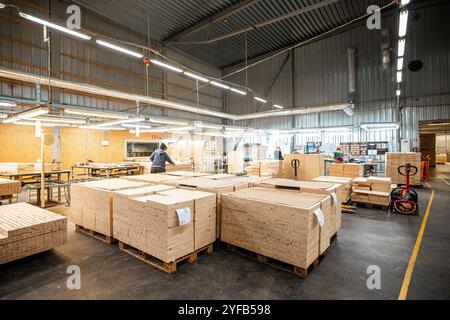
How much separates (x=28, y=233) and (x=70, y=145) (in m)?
12.7

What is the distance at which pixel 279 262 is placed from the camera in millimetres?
3711

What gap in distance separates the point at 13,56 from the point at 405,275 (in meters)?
16.3

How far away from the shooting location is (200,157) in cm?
1553

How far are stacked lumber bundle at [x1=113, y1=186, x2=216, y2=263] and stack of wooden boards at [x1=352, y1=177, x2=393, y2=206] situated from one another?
574 centimetres

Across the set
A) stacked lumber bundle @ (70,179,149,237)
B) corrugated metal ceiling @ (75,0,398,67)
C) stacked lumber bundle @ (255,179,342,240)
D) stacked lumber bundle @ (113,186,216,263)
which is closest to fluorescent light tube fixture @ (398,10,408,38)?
stacked lumber bundle @ (255,179,342,240)

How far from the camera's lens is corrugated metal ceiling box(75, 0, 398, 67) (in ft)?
39.5

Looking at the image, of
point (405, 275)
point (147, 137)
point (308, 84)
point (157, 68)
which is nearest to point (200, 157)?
point (147, 137)

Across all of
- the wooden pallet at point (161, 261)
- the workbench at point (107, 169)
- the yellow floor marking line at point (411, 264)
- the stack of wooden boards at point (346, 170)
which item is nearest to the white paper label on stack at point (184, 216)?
the wooden pallet at point (161, 261)

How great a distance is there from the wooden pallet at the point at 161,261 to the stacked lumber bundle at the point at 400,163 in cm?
1126

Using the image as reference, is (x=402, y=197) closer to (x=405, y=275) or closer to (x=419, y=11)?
(x=405, y=275)

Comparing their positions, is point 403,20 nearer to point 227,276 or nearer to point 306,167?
point 306,167

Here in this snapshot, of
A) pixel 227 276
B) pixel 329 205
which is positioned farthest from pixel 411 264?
pixel 227 276

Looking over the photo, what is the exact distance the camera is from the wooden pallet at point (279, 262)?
3.28m
